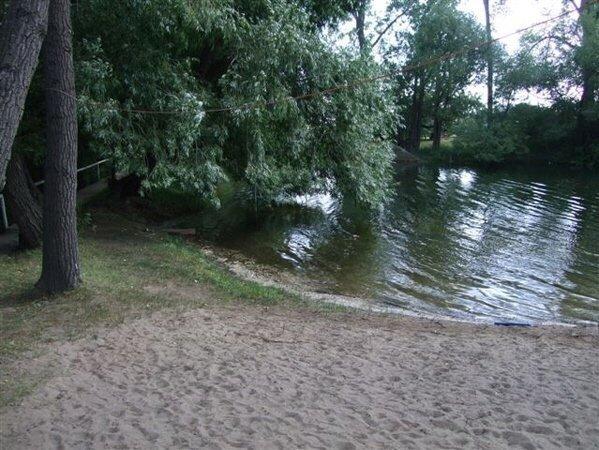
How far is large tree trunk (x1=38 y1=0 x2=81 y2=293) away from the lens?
650 centimetres

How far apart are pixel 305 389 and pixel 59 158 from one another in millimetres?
4262

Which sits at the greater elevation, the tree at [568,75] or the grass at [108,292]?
the tree at [568,75]

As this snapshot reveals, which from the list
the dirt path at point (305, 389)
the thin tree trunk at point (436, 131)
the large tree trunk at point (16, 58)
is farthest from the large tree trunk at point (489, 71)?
the large tree trunk at point (16, 58)

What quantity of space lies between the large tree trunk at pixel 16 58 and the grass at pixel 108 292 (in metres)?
1.82

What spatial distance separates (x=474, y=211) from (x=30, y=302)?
610 inches

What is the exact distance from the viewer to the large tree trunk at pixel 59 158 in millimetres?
6496

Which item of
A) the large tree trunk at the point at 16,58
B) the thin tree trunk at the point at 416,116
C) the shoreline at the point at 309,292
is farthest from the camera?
the thin tree trunk at the point at 416,116

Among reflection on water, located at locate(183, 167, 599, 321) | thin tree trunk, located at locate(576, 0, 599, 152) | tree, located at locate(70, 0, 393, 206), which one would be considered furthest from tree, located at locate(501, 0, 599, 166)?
tree, located at locate(70, 0, 393, 206)

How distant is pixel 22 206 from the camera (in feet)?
28.5

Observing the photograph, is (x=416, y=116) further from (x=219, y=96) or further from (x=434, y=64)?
(x=219, y=96)

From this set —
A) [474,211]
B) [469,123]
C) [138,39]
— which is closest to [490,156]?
[469,123]

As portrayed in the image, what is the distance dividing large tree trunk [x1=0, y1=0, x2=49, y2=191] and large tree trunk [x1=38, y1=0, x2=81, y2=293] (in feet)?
5.43

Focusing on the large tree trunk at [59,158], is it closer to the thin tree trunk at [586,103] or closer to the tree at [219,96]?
the tree at [219,96]

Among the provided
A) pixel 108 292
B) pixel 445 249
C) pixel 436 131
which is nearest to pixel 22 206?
pixel 108 292
